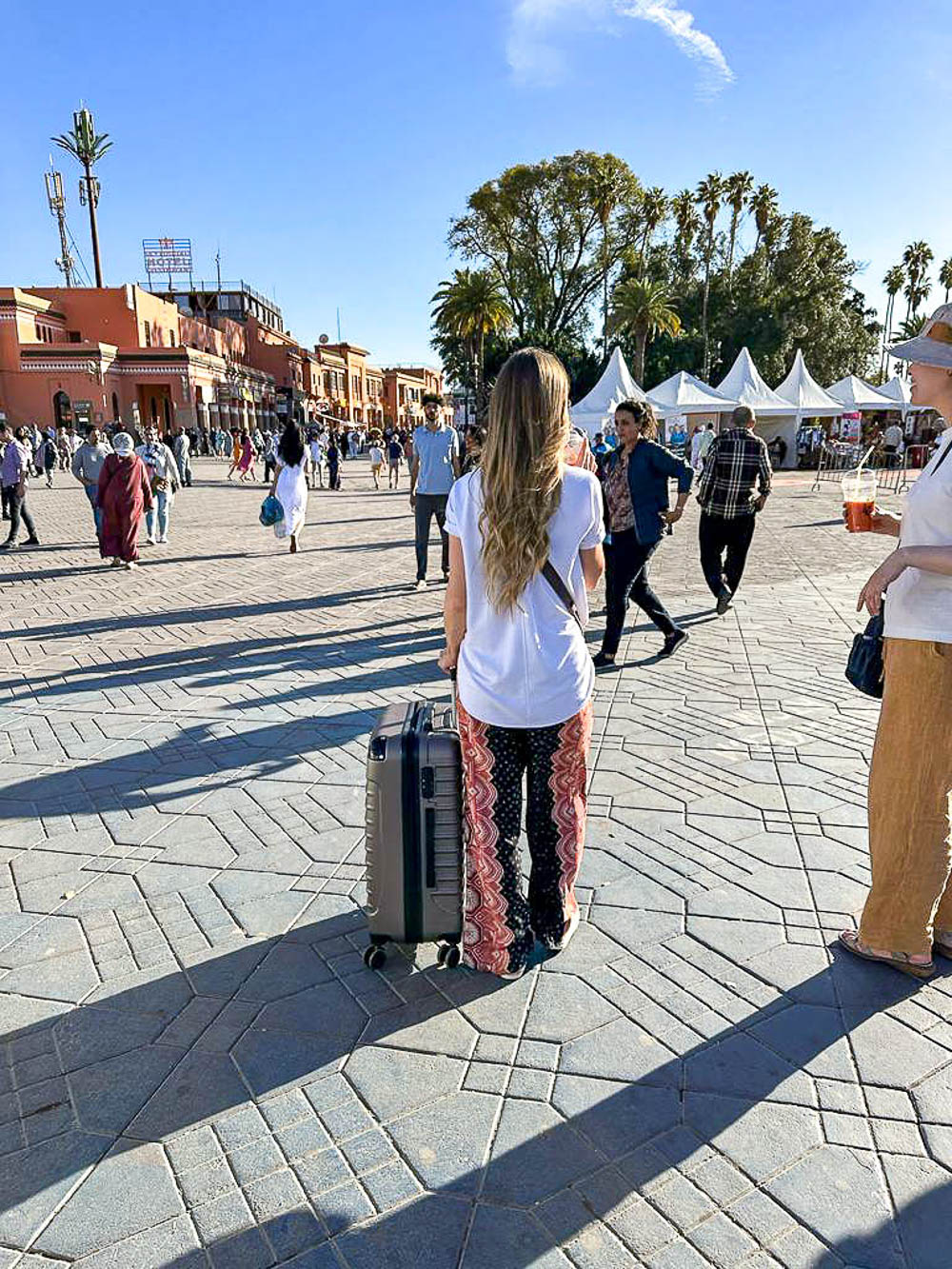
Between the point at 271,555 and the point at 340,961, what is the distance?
975cm

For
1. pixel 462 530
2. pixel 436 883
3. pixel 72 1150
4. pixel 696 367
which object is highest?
pixel 696 367

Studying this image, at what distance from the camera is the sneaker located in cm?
273

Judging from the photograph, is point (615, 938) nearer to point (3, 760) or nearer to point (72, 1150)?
point (72, 1150)

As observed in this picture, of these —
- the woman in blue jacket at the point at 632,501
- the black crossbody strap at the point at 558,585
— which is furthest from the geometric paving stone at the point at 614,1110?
the woman in blue jacket at the point at 632,501

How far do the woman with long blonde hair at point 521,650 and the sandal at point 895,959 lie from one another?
974 mm

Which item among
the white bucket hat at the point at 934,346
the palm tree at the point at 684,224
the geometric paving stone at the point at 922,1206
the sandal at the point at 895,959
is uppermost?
the palm tree at the point at 684,224

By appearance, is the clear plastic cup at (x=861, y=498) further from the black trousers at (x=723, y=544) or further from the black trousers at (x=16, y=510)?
the black trousers at (x=16, y=510)

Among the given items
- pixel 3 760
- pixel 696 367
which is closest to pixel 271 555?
pixel 3 760

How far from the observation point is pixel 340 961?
8.98ft

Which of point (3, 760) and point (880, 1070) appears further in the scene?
point (3, 760)

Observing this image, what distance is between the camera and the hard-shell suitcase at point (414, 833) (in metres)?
2.50

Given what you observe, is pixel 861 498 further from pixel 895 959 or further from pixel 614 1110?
pixel 614 1110

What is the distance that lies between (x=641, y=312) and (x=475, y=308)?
437 inches

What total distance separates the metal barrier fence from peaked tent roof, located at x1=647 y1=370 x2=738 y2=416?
3456 millimetres
